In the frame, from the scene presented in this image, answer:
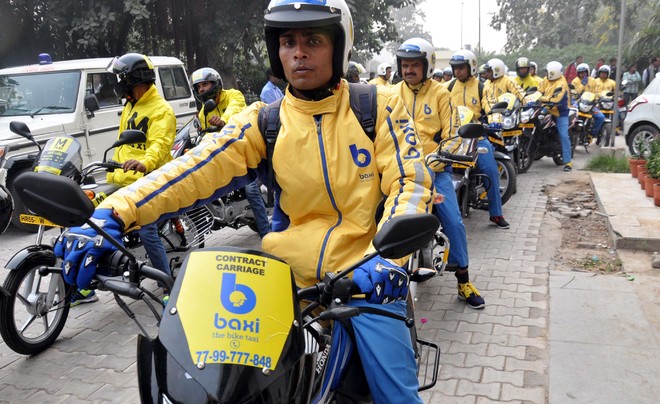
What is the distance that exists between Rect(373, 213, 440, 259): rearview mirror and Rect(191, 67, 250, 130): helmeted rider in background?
208 inches

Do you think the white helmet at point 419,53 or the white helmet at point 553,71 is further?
the white helmet at point 553,71

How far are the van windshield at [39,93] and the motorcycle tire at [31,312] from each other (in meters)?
4.52

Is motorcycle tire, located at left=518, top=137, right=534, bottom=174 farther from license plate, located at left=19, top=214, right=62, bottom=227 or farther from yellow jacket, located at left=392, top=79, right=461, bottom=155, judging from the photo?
license plate, located at left=19, top=214, right=62, bottom=227

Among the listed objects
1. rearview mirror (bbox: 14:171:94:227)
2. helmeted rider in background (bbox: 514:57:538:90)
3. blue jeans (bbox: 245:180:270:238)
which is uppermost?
rearview mirror (bbox: 14:171:94:227)

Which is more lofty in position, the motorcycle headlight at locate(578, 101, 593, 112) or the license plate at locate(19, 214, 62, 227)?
the license plate at locate(19, 214, 62, 227)

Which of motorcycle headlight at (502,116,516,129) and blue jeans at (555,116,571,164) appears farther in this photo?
blue jeans at (555,116,571,164)

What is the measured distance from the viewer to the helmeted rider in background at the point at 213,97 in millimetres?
6887

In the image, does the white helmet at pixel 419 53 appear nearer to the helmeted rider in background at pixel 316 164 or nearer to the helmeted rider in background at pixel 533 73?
the helmeted rider in background at pixel 316 164

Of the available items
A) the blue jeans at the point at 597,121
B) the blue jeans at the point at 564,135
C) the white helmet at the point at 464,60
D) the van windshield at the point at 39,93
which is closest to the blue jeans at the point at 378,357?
the white helmet at the point at 464,60

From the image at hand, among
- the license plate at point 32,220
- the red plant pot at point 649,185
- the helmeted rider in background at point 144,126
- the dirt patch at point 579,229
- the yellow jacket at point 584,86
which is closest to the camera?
the license plate at point 32,220

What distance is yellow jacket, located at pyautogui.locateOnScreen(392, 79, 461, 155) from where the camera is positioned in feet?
17.6

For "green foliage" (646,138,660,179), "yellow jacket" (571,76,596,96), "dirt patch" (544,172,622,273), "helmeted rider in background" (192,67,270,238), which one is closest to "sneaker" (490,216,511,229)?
"dirt patch" (544,172,622,273)

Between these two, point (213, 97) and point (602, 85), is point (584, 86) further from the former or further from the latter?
point (213, 97)

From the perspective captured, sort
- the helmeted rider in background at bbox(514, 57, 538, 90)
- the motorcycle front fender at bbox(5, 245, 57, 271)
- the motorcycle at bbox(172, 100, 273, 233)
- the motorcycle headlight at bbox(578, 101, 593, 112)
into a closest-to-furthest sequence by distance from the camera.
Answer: the motorcycle front fender at bbox(5, 245, 57, 271) < the motorcycle at bbox(172, 100, 273, 233) < the helmeted rider in background at bbox(514, 57, 538, 90) < the motorcycle headlight at bbox(578, 101, 593, 112)
